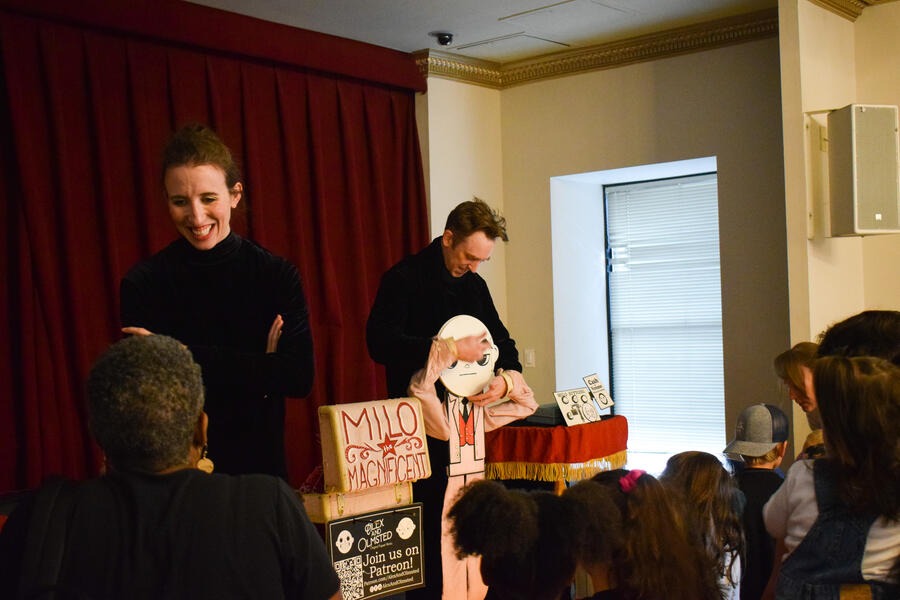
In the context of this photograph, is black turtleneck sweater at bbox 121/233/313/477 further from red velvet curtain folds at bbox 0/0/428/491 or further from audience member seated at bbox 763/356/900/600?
red velvet curtain folds at bbox 0/0/428/491

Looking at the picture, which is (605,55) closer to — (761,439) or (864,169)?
(864,169)

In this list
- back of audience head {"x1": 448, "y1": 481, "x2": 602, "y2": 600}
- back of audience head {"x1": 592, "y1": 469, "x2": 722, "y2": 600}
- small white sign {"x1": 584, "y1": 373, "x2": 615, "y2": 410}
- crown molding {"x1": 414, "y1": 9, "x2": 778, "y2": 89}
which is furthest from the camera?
crown molding {"x1": 414, "y1": 9, "x2": 778, "y2": 89}

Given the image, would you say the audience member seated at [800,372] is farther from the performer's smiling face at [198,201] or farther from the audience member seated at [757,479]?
the performer's smiling face at [198,201]

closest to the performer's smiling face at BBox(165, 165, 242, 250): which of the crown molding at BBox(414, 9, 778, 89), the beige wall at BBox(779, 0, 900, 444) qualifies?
the beige wall at BBox(779, 0, 900, 444)

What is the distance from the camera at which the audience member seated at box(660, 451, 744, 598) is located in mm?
2117

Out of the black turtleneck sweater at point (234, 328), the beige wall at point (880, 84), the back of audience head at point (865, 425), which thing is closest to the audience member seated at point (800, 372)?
the back of audience head at point (865, 425)

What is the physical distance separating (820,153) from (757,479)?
2119 millimetres

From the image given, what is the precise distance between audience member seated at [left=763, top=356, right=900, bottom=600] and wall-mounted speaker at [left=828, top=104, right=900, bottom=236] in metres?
2.57

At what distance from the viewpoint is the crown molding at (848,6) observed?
14.1 ft

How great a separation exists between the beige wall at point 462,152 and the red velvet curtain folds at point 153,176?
10 centimetres

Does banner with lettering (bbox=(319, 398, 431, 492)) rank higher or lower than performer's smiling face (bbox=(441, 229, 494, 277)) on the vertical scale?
lower

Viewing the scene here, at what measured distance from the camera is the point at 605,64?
208 inches

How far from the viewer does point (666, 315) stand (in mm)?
5707

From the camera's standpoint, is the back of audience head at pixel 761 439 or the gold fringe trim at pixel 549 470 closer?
→ the back of audience head at pixel 761 439
